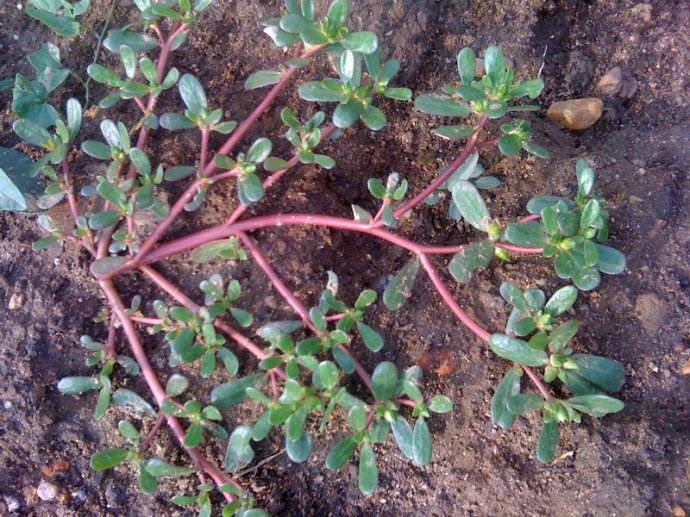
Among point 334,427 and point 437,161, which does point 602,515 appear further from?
point 437,161

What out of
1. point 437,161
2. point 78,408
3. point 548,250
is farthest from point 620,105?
point 78,408

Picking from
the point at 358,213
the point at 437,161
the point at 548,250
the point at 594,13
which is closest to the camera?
the point at 548,250

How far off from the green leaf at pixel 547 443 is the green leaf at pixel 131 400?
2.94ft

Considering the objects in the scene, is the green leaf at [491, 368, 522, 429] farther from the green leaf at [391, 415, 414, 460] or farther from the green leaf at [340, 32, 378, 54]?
the green leaf at [340, 32, 378, 54]

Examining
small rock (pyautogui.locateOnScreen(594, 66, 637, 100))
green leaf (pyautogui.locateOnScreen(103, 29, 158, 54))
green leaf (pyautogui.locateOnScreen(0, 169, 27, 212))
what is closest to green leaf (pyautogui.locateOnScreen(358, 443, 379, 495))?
green leaf (pyautogui.locateOnScreen(0, 169, 27, 212))

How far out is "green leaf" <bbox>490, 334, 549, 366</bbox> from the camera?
1.44 metres

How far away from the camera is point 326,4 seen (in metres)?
1.93

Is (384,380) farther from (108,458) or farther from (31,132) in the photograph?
(31,132)

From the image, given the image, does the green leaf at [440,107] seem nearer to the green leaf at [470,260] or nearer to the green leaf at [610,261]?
the green leaf at [470,260]

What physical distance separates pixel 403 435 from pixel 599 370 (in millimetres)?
469

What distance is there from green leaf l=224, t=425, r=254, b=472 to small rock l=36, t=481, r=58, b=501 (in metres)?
0.45

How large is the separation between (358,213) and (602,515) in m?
0.90

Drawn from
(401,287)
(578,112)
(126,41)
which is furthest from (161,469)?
(578,112)

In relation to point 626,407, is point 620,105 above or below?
above
